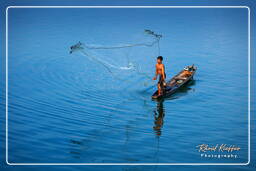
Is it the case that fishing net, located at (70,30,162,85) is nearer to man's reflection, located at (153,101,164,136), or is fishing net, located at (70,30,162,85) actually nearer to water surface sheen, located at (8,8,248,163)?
water surface sheen, located at (8,8,248,163)

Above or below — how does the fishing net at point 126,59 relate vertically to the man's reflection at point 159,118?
Result: above

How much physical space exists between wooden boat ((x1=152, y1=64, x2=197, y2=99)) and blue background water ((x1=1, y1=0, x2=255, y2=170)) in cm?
35

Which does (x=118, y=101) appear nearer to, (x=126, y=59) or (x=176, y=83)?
(x=176, y=83)

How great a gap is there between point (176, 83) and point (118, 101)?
302cm

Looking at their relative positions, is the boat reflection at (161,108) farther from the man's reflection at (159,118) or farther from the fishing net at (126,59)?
the fishing net at (126,59)

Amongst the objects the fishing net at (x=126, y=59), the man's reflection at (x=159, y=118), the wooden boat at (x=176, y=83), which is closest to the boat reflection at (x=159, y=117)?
the man's reflection at (x=159, y=118)

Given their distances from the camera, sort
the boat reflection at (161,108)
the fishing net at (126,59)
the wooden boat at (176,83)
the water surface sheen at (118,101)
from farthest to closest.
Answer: the fishing net at (126,59), the wooden boat at (176,83), the boat reflection at (161,108), the water surface sheen at (118,101)

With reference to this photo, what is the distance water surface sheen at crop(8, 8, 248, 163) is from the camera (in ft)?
32.0

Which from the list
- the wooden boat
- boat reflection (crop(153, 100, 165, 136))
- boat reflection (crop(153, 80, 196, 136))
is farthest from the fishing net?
boat reflection (crop(153, 100, 165, 136))

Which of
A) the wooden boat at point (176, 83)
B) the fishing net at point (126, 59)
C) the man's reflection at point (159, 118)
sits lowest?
the man's reflection at point (159, 118)

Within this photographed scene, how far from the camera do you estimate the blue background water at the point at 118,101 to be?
385 inches

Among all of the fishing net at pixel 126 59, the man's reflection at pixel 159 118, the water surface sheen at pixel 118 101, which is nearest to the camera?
the water surface sheen at pixel 118 101

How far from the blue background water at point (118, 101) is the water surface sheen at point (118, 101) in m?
0.04

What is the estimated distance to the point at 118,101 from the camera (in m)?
13.4
